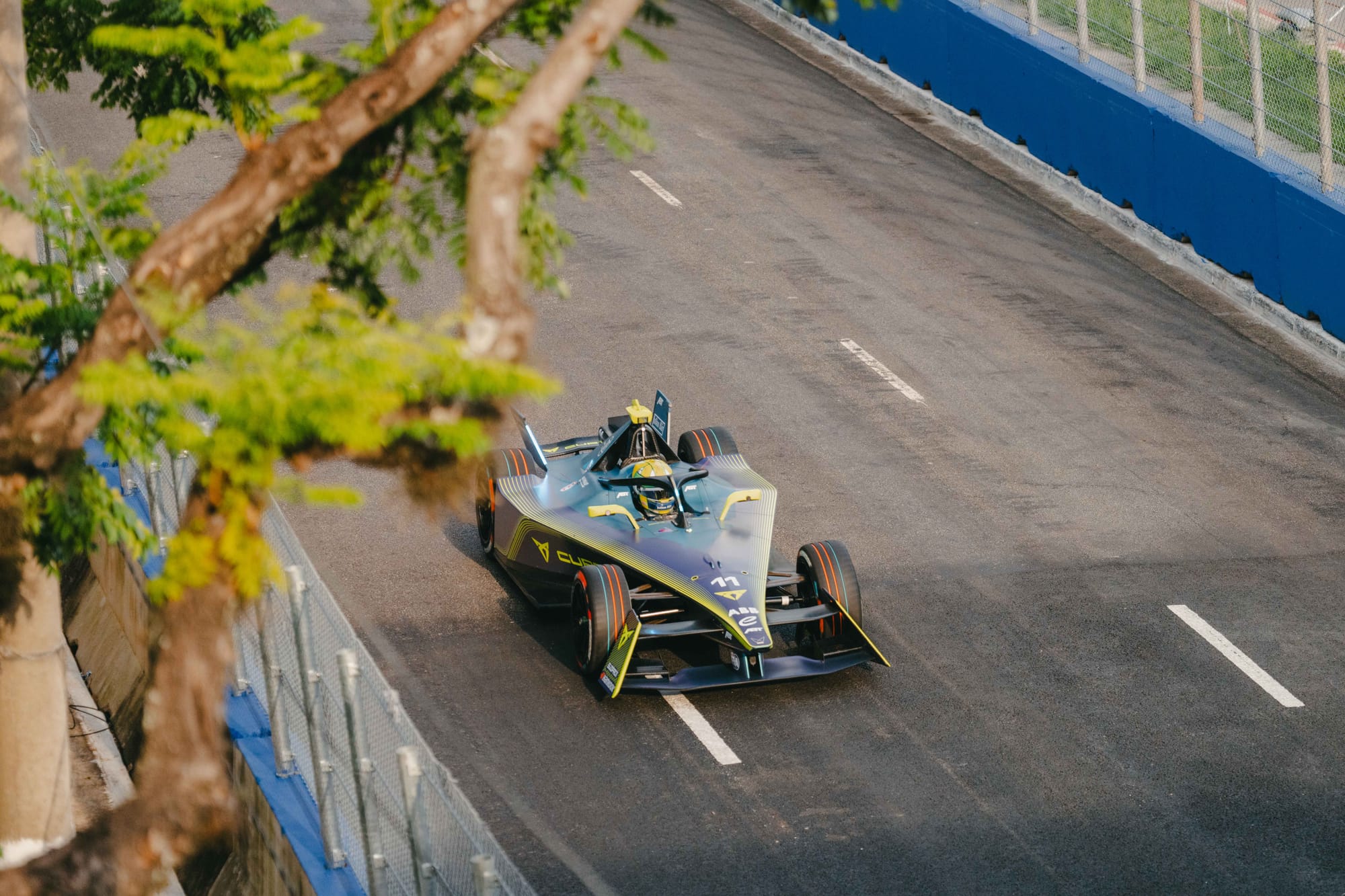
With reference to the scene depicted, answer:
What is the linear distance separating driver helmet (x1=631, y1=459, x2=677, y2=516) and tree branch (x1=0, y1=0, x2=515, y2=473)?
634cm

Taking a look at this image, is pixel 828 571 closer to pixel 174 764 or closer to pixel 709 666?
pixel 709 666

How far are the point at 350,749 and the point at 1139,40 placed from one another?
632 inches

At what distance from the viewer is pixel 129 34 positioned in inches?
277

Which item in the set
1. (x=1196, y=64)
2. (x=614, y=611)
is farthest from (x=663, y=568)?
(x=1196, y=64)

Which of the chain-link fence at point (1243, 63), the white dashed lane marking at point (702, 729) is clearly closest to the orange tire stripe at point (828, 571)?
the white dashed lane marking at point (702, 729)

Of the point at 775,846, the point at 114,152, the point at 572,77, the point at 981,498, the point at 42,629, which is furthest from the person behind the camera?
the point at 114,152

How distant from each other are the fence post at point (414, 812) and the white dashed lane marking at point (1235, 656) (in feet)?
23.0

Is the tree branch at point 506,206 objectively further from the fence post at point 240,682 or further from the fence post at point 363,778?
the fence post at point 240,682

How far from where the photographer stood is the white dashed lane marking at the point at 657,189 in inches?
869

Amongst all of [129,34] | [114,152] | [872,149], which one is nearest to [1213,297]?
[872,149]

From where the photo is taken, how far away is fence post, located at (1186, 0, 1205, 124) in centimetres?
1988

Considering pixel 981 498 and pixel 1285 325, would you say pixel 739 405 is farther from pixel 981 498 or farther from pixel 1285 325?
pixel 1285 325

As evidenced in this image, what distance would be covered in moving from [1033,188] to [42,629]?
16624 millimetres

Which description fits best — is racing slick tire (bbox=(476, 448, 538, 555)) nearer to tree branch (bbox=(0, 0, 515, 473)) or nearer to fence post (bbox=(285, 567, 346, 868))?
fence post (bbox=(285, 567, 346, 868))
